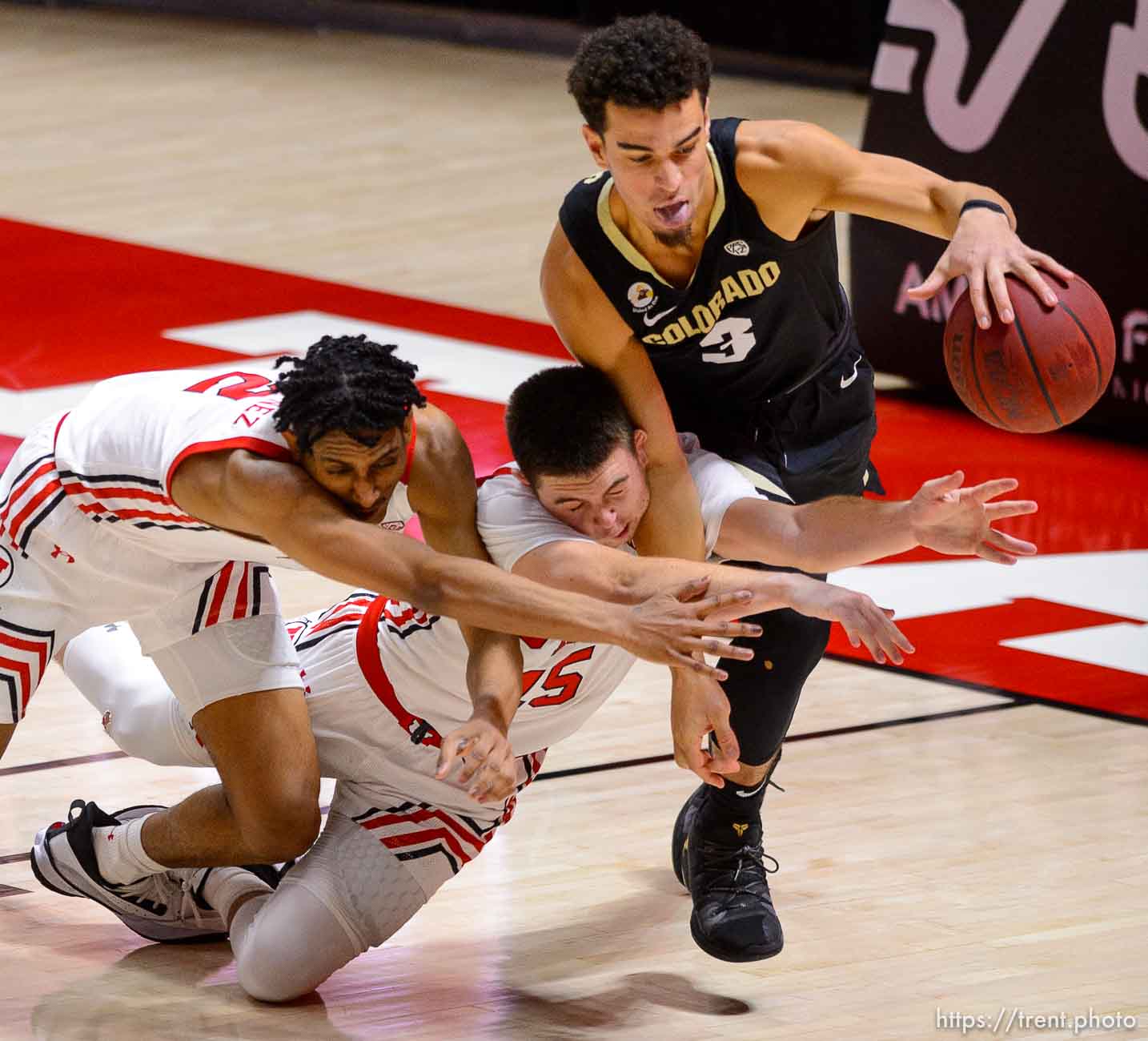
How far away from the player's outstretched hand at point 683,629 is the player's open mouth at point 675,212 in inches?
31.0

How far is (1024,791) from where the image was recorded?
205 inches

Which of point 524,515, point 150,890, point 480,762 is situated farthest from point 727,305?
point 150,890

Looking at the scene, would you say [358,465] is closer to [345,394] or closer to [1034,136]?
[345,394]

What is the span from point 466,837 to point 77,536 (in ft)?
3.04

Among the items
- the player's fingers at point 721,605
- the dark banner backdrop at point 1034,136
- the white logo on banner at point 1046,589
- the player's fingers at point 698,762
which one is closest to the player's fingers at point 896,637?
the player's fingers at point 721,605

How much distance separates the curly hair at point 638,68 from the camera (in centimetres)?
418

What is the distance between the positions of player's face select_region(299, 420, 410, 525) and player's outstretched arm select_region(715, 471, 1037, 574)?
2.50ft

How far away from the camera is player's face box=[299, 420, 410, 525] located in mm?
4008

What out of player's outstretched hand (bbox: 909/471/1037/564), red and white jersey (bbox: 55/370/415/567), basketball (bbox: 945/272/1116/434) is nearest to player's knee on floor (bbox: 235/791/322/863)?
red and white jersey (bbox: 55/370/415/567)

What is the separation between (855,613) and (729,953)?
29.0 inches

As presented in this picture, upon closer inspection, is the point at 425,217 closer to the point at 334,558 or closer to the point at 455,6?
the point at 455,6

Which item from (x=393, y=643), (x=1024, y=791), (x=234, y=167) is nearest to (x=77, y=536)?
(x=393, y=643)

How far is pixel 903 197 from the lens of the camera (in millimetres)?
4363

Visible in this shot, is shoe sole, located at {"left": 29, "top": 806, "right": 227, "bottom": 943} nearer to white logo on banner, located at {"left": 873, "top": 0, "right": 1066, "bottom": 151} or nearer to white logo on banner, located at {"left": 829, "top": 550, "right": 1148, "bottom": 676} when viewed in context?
white logo on banner, located at {"left": 829, "top": 550, "right": 1148, "bottom": 676}
